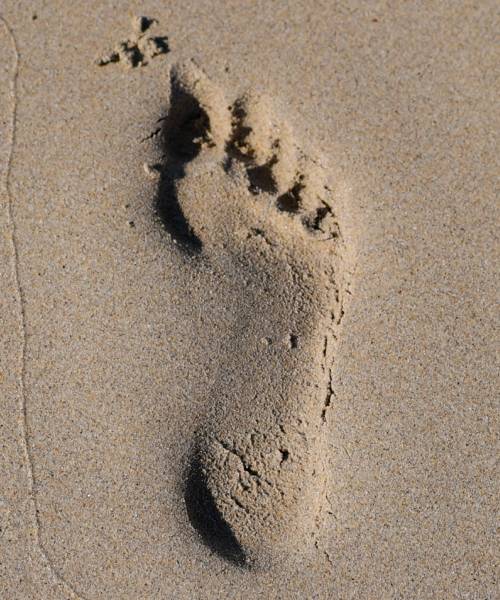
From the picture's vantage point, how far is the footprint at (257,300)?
215 cm

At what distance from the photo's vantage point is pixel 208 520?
2139mm

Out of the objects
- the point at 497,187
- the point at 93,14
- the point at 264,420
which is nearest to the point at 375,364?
the point at 264,420

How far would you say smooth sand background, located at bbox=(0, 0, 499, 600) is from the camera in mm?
2127

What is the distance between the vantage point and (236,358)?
7.29 feet

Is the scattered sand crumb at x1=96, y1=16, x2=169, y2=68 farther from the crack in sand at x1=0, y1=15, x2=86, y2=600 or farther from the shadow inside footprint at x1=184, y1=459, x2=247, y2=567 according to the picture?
the shadow inside footprint at x1=184, y1=459, x2=247, y2=567

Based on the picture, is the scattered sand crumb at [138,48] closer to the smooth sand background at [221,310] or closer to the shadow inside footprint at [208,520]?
the smooth sand background at [221,310]

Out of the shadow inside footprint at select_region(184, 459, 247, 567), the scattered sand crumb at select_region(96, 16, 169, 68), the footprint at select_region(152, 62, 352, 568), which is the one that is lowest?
the shadow inside footprint at select_region(184, 459, 247, 567)

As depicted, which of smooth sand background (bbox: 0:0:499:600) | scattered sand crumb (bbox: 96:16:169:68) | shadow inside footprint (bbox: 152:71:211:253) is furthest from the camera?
scattered sand crumb (bbox: 96:16:169:68)

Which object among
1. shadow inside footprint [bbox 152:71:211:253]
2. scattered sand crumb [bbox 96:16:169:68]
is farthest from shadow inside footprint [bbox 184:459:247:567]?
scattered sand crumb [bbox 96:16:169:68]

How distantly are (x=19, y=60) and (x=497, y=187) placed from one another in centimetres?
141

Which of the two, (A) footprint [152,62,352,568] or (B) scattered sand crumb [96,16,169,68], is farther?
(B) scattered sand crumb [96,16,169,68]

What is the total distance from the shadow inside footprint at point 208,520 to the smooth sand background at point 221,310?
0.10 ft

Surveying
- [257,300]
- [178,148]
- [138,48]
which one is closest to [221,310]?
[257,300]

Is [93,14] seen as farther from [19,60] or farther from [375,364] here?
[375,364]
